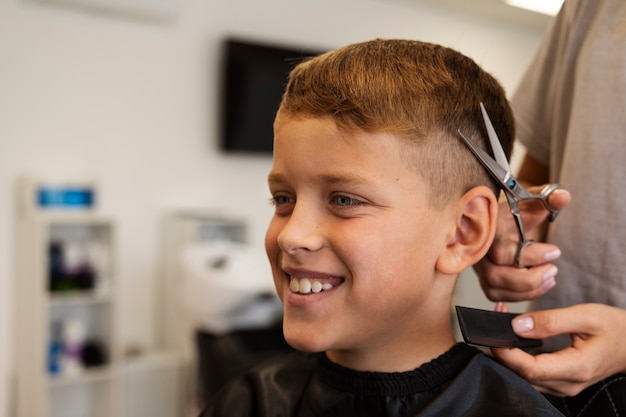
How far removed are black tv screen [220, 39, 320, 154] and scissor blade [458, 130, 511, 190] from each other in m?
2.50

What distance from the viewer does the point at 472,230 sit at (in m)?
0.79

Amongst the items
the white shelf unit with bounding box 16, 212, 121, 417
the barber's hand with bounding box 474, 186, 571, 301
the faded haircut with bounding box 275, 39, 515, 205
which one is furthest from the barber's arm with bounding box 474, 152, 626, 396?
the white shelf unit with bounding box 16, 212, 121, 417

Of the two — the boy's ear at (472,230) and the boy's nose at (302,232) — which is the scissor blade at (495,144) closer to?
the boy's ear at (472,230)

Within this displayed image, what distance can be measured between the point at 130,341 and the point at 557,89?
2850 millimetres

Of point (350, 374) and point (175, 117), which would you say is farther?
point (175, 117)

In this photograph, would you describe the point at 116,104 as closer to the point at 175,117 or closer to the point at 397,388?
the point at 175,117

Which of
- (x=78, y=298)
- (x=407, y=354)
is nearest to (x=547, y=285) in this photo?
(x=407, y=354)

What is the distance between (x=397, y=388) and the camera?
2.65 ft

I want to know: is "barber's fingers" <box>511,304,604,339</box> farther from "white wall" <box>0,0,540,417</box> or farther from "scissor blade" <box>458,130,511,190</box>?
"white wall" <box>0,0,540,417</box>

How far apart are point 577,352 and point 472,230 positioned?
0.67 ft

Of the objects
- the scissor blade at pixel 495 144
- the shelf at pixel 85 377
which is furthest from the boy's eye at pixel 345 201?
the shelf at pixel 85 377

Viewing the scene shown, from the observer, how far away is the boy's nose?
2.34 ft

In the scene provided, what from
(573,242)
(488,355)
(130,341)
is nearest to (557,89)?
(573,242)

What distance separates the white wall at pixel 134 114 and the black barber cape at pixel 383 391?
74.6 inches
